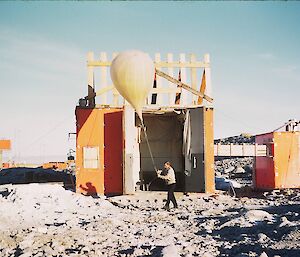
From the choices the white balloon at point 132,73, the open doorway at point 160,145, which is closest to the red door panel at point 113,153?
the open doorway at point 160,145

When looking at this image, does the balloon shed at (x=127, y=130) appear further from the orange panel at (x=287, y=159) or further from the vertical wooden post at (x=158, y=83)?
the orange panel at (x=287, y=159)

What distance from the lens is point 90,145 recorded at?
17906 millimetres

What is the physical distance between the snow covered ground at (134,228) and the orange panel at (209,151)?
2082 millimetres

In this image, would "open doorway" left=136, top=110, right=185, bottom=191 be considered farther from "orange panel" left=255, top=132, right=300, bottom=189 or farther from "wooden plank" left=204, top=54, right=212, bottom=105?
"orange panel" left=255, top=132, right=300, bottom=189

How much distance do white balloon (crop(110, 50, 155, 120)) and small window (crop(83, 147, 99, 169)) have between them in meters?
6.41

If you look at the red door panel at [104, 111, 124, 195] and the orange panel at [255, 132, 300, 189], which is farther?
the orange panel at [255, 132, 300, 189]

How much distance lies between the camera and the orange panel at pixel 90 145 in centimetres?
1780

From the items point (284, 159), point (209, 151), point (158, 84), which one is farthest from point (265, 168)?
point (158, 84)

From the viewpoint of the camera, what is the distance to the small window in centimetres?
1789

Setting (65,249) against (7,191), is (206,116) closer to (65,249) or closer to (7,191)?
(7,191)

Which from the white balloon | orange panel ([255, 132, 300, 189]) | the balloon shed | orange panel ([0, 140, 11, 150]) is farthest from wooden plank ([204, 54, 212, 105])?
orange panel ([0, 140, 11, 150])

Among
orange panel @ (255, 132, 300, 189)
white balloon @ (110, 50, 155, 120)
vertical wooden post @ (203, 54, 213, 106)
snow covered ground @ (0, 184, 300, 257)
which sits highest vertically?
vertical wooden post @ (203, 54, 213, 106)

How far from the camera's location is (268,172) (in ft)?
66.4

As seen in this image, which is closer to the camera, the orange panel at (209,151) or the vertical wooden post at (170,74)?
the orange panel at (209,151)
